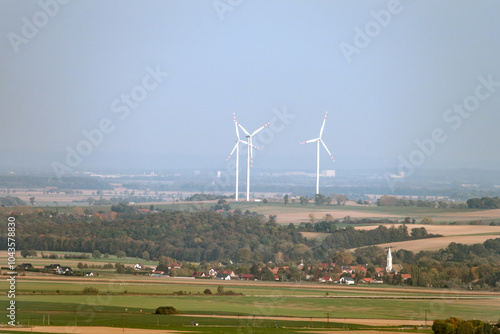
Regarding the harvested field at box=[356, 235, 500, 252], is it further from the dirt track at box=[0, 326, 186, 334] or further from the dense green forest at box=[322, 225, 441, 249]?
the dirt track at box=[0, 326, 186, 334]

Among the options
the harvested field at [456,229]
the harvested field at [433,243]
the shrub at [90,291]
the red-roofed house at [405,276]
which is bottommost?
the shrub at [90,291]

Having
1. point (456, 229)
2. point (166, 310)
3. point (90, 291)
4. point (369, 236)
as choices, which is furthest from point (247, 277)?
point (456, 229)

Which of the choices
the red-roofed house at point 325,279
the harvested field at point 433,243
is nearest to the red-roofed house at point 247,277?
the red-roofed house at point 325,279

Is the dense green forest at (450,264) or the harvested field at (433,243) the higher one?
the harvested field at (433,243)

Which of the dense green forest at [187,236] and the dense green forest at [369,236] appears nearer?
the dense green forest at [187,236]

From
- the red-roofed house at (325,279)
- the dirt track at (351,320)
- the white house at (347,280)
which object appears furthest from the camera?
the red-roofed house at (325,279)

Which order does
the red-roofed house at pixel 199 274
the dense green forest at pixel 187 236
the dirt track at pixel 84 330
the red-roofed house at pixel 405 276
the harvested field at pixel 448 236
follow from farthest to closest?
the harvested field at pixel 448 236 < the dense green forest at pixel 187 236 < the red-roofed house at pixel 199 274 < the red-roofed house at pixel 405 276 < the dirt track at pixel 84 330

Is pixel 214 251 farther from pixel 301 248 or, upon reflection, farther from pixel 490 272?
pixel 490 272

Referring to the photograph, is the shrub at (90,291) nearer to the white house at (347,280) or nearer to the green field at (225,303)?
the green field at (225,303)

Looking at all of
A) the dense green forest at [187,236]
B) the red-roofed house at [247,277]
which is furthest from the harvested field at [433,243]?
the red-roofed house at [247,277]

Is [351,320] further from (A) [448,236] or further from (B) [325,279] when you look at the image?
(A) [448,236]
